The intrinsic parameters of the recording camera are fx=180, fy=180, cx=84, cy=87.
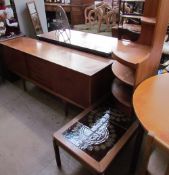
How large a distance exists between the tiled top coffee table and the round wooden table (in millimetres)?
324

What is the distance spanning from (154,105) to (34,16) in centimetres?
255

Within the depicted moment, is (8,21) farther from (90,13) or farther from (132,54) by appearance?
(90,13)

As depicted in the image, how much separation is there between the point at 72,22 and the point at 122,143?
15.3 ft

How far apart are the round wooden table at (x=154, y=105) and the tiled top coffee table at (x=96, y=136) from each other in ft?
1.06

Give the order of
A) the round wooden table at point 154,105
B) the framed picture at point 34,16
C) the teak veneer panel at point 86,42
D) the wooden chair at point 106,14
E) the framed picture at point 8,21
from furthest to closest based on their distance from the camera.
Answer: the wooden chair at point 106,14 < the framed picture at point 34,16 < the framed picture at point 8,21 < the teak veneer panel at point 86,42 < the round wooden table at point 154,105

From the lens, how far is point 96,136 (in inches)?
53.7

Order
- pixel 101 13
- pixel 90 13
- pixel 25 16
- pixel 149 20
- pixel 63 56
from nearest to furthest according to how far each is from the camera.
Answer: pixel 149 20 < pixel 63 56 < pixel 25 16 < pixel 101 13 < pixel 90 13

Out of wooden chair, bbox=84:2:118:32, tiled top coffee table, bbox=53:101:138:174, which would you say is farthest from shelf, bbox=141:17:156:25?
Answer: wooden chair, bbox=84:2:118:32

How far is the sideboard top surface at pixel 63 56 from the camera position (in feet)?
5.70

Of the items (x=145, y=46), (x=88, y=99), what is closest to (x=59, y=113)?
(x=88, y=99)

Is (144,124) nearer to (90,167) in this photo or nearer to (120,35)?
(90,167)

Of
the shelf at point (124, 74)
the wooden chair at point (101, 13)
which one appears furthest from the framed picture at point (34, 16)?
the wooden chair at point (101, 13)

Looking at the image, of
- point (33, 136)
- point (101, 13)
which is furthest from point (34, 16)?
point (101, 13)

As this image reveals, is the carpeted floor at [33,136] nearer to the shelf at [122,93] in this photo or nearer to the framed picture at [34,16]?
the shelf at [122,93]
